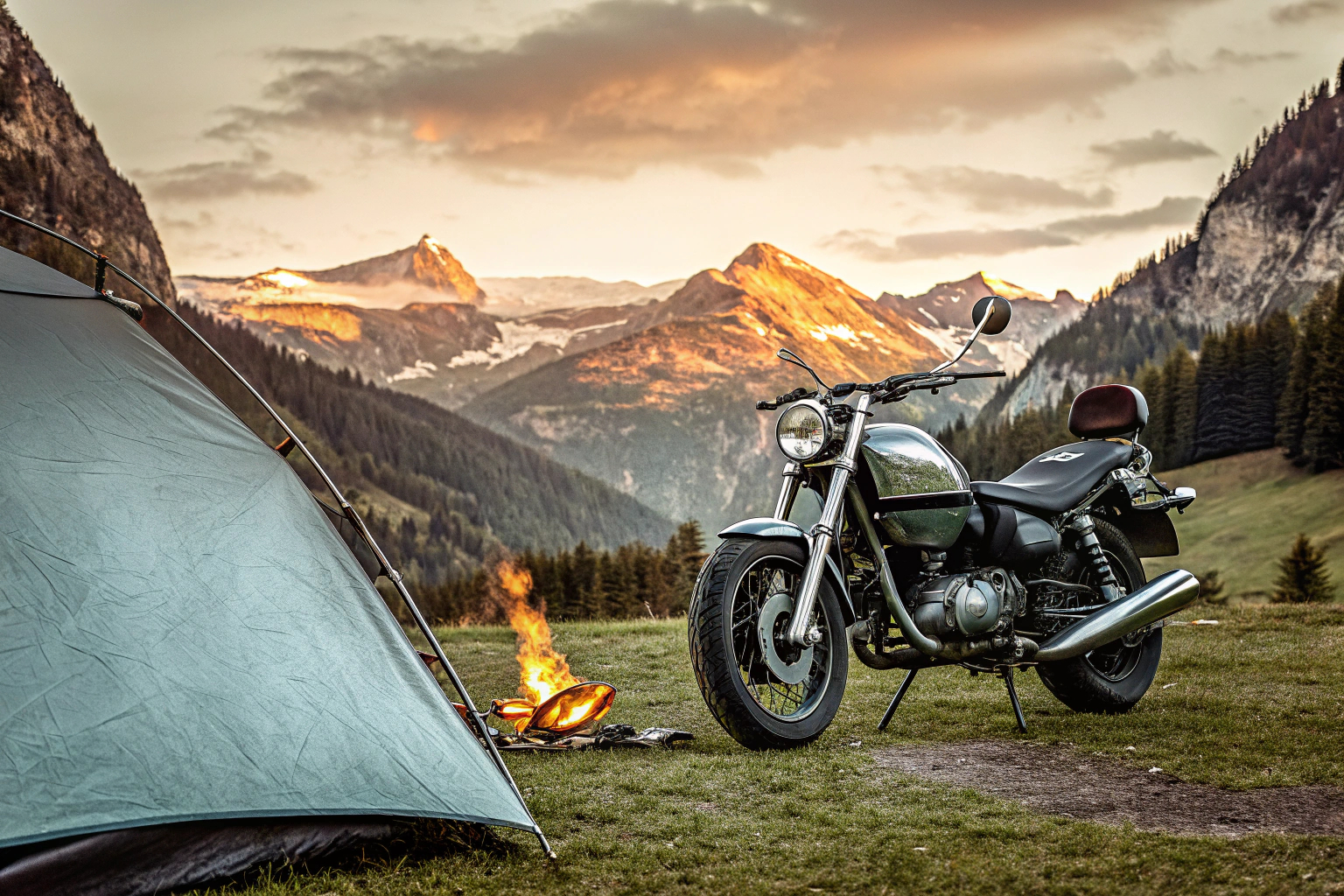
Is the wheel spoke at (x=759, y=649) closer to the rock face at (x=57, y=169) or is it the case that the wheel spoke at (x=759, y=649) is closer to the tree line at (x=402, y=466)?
the tree line at (x=402, y=466)

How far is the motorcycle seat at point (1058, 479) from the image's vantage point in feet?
23.8

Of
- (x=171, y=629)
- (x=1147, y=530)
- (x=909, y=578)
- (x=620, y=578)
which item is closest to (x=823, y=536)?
(x=909, y=578)

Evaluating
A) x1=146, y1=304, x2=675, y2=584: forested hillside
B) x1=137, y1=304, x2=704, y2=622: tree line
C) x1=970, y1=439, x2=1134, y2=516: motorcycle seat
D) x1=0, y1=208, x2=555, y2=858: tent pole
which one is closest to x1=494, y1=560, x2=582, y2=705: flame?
x1=0, y1=208, x2=555, y2=858: tent pole

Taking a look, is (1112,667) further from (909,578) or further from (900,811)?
(900,811)

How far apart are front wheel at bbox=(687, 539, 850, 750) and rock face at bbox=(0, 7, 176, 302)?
140m

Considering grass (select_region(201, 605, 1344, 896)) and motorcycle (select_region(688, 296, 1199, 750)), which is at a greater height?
motorcycle (select_region(688, 296, 1199, 750))

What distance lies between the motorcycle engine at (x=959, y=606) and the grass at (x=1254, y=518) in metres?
65.9

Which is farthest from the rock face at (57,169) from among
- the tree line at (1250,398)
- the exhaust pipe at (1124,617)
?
the exhaust pipe at (1124,617)

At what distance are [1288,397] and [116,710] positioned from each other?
322ft

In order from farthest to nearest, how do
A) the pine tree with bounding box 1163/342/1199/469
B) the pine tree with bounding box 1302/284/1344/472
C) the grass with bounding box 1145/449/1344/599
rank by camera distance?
the pine tree with bounding box 1163/342/1199/469
the pine tree with bounding box 1302/284/1344/472
the grass with bounding box 1145/449/1344/599

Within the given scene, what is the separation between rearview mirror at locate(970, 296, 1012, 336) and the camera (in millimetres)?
6793

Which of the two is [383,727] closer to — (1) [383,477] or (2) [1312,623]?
(2) [1312,623]

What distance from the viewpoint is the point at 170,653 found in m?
4.56

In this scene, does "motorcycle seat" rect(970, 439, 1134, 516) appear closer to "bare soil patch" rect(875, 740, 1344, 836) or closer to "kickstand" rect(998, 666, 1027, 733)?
"kickstand" rect(998, 666, 1027, 733)
